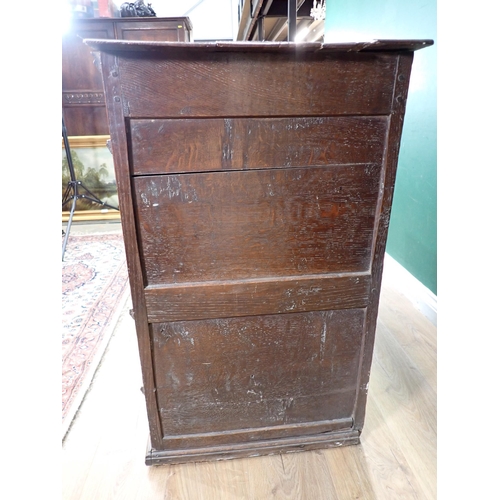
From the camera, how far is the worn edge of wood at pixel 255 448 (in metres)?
1.15

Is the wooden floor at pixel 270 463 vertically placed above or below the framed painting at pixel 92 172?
below

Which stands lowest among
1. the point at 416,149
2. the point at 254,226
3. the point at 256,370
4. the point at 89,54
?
the point at 256,370

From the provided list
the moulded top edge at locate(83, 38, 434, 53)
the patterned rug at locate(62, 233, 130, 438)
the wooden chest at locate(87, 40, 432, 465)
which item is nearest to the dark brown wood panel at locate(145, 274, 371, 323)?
the wooden chest at locate(87, 40, 432, 465)

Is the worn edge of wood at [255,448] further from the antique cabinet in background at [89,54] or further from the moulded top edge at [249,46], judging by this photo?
the antique cabinet in background at [89,54]

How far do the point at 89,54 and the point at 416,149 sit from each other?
10.5 ft

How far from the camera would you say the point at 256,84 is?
814 mm

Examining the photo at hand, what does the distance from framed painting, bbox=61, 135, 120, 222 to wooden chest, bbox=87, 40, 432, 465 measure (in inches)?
115

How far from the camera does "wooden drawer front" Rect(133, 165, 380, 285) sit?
0.90 metres

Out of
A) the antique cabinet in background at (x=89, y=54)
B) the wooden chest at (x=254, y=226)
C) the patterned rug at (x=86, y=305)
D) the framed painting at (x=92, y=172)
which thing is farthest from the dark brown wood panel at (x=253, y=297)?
the antique cabinet in background at (x=89, y=54)

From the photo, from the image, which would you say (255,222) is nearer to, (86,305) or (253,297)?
(253,297)

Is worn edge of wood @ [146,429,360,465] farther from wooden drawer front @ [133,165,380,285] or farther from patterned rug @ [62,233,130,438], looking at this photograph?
wooden drawer front @ [133,165,380,285]

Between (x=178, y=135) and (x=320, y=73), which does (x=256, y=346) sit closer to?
(x=178, y=135)

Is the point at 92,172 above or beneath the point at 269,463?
above

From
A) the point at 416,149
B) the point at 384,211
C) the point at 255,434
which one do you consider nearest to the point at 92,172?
the point at 416,149
